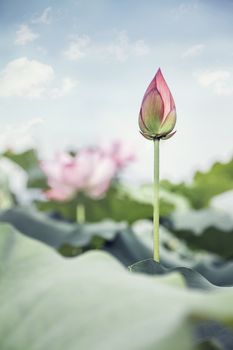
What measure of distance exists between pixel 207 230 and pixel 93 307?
178 cm

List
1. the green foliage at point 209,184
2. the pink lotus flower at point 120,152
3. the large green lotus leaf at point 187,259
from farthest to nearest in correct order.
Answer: the pink lotus flower at point 120,152 < the green foliage at point 209,184 < the large green lotus leaf at point 187,259

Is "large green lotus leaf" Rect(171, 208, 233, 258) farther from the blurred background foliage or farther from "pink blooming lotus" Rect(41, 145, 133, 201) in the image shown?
"pink blooming lotus" Rect(41, 145, 133, 201)

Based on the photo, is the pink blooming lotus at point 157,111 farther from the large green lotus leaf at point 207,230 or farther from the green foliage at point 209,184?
the green foliage at point 209,184

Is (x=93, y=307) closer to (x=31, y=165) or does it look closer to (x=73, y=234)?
(x=73, y=234)

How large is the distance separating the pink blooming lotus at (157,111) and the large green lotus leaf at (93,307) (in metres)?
0.28

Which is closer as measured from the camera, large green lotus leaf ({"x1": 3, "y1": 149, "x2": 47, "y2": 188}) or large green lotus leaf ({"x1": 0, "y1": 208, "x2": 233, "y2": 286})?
large green lotus leaf ({"x1": 0, "y1": 208, "x2": 233, "y2": 286})

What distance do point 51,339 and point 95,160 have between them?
194 centimetres

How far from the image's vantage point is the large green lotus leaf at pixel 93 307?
0.93 ft

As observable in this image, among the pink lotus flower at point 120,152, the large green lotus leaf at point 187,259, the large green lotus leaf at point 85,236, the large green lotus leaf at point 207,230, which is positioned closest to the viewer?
the large green lotus leaf at point 187,259

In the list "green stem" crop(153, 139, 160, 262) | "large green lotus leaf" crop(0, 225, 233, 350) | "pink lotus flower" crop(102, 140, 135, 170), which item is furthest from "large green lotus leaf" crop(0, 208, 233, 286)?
"large green lotus leaf" crop(0, 225, 233, 350)

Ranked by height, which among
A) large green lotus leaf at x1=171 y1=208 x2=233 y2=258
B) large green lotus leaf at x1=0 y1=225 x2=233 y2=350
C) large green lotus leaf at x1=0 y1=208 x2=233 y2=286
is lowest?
large green lotus leaf at x1=171 y1=208 x2=233 y2=258

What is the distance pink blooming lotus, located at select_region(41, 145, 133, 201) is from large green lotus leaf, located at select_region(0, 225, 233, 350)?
1.74m

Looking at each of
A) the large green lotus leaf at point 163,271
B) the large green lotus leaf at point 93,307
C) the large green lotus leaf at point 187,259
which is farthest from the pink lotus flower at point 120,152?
the large green lotus leaf at point 93,307

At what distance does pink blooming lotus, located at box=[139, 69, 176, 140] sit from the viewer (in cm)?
73
